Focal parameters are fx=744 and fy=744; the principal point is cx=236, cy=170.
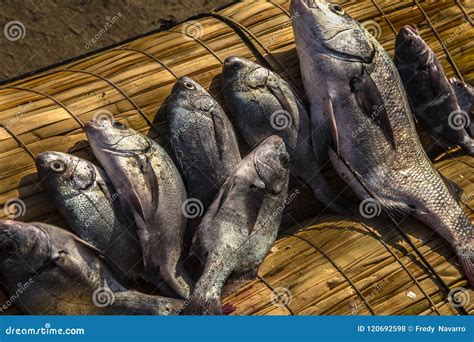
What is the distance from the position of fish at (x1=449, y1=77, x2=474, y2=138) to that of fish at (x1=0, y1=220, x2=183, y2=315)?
3157mm

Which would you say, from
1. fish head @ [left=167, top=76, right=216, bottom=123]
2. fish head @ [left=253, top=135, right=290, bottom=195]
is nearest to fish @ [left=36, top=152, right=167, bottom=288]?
A: fish head @ [left=167, top=76, right=216, bottom=123]

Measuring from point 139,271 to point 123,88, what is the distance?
5.31ft

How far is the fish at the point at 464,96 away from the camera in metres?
6.41

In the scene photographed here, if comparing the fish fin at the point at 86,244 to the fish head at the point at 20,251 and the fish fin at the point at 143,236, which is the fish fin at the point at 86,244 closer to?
the fish head at the point at 20,251

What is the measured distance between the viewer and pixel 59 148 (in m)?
5.48

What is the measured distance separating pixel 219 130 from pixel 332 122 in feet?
2.90

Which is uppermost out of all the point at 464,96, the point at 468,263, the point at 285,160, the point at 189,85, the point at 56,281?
the point at 189,85

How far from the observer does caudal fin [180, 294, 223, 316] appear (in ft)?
15.0

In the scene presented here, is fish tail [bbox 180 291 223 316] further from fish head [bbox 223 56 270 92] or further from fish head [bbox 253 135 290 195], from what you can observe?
fish head [bbox 223 56 270 92]

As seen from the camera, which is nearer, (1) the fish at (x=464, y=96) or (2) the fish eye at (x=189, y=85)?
(2) the fish eye at (x=189, y=85)

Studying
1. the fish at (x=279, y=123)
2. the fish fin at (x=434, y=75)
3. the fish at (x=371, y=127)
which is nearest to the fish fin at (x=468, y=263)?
the fish at (x=371, y=127)

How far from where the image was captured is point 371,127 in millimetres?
5734

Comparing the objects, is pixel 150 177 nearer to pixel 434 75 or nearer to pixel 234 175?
pixel 234 175

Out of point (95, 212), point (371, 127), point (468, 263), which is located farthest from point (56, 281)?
point (468, 263)
